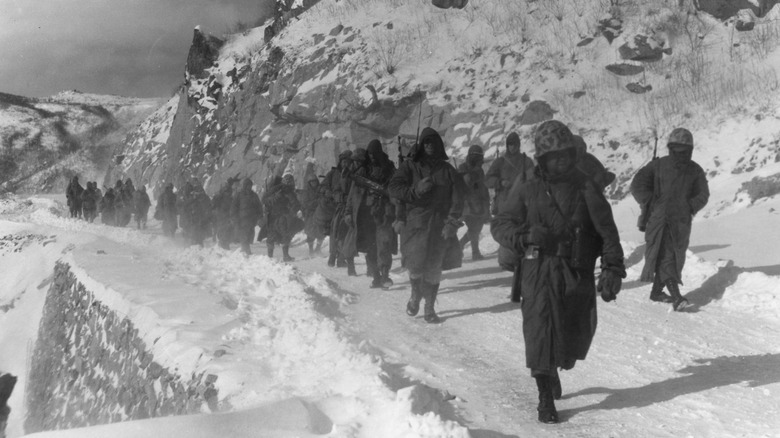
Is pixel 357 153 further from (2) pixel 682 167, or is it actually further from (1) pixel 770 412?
(1) pixel 770 412

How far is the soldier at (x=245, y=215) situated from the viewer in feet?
53.7

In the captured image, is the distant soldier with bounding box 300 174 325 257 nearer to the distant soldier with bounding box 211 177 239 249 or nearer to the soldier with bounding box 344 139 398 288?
the distant soldier with bounding box 211 177 239 249

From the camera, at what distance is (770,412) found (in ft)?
14.2

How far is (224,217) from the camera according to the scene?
18.0m

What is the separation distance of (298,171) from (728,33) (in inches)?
531

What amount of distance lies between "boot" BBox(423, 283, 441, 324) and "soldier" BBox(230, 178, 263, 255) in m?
9.34

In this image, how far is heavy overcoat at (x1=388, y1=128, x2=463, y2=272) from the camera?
7199mm

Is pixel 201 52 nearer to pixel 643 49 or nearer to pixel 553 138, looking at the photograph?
pixel 643 49

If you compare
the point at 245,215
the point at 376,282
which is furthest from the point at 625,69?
the point at 376,282

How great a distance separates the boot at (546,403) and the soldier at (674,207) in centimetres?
337

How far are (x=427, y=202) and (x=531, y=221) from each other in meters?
2.84

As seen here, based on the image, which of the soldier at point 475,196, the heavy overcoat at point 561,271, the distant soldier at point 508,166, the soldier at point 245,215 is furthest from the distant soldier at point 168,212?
the heavy overcoat at point 561,271

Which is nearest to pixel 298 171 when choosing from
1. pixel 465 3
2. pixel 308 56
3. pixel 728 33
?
pixel 308 56

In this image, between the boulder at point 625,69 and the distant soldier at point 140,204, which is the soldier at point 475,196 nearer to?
the boulder at point 625,69
